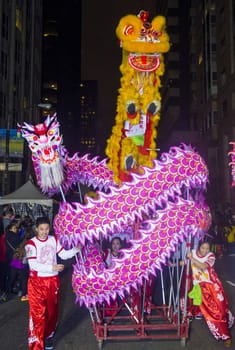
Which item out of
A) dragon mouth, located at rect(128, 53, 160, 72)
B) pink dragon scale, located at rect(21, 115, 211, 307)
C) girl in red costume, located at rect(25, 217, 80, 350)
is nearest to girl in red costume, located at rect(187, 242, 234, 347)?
pink dragon scale, located at rect(21, 115, 211, 307)

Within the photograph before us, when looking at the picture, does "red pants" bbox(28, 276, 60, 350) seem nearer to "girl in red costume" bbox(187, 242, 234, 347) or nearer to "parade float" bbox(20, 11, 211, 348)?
"parade float" bbox(20, 11, 211, 348)

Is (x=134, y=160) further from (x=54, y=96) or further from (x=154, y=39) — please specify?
(x=54, y=96)

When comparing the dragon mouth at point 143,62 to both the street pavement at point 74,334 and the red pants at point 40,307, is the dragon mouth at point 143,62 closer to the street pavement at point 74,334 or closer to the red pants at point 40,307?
the red pants at point 40,307

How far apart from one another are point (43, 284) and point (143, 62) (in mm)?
3637

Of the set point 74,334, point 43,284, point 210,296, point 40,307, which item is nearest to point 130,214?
point 43,284

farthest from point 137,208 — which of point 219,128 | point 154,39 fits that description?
point 219,128

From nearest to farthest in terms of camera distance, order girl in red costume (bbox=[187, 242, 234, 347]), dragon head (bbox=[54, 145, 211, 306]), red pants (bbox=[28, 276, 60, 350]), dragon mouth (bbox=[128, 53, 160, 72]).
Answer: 1. red pants (bbox=[28, 276, 60, 350])
2. dragon head (bbox=[54, 145, 211, 306])
3. girl in red costume (bbox=[187, 242, 234, 347])
4. dragon mouth (bbox=[128, 53, 160, 72])

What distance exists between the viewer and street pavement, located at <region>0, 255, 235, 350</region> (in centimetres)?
589

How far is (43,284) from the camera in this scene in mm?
5316

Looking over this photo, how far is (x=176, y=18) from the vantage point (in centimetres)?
6656

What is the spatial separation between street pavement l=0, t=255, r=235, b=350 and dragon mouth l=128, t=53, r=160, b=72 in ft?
13.4

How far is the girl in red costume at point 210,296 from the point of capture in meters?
5.82

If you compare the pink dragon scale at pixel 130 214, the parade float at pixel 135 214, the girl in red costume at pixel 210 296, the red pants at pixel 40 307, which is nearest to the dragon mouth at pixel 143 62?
the parade float at pixel 135 214

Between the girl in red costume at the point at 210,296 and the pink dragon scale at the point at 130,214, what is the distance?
23.0 inches
